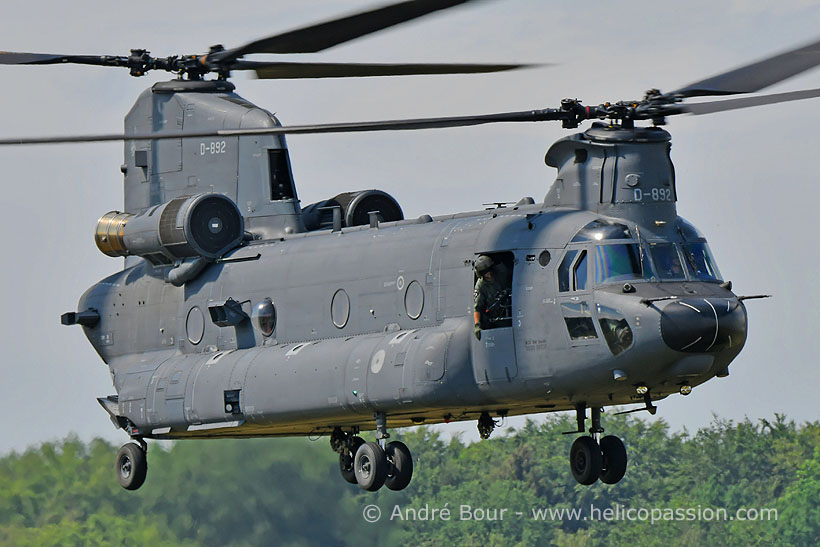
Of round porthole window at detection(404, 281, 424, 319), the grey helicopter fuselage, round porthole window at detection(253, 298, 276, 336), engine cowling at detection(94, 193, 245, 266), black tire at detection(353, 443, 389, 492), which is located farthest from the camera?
engine cowling at detection(94, 193, 245, 266)

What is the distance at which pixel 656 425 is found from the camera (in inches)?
2744

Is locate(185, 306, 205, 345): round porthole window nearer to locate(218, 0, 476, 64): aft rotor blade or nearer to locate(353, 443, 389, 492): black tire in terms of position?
locate(218, 0, 476, 64): aft rotor blade

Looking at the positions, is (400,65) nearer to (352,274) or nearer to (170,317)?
(352,274)

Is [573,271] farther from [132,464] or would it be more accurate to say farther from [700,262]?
[132,464]

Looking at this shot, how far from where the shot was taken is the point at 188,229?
31.0 m

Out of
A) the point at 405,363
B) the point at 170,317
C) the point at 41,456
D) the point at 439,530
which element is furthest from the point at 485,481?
the point at 405,363

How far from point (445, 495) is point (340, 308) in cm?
3606

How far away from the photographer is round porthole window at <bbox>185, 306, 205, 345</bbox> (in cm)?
3111

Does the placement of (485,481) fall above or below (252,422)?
above

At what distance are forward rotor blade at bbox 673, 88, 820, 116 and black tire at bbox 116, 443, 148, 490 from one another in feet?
36.8

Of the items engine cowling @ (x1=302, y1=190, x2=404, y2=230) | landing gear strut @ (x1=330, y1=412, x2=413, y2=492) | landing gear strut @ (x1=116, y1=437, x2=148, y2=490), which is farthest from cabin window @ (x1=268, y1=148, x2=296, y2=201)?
landing gear strut @ (x1=330, y1=412, x2=413, y2=492)

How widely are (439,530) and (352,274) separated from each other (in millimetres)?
34220

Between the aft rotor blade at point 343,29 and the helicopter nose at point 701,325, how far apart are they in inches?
194

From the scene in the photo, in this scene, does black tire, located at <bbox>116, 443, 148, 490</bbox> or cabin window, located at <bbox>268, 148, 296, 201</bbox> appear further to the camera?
black tire, located at <bbox>116, 443, 148, 490</bbox>
